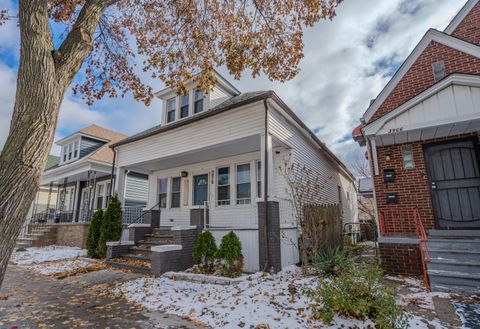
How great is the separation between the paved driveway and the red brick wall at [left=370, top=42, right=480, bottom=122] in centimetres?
792

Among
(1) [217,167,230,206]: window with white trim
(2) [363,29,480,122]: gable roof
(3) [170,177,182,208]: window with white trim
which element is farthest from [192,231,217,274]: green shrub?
(2) [363,29,480,122]: gable roof

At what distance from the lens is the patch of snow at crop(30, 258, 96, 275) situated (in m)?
8.02

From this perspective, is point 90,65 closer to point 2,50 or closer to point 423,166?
point 2,50

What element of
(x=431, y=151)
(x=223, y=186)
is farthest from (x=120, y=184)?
(x=431, y=151)

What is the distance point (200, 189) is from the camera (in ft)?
38.1

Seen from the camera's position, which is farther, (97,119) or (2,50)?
(97,119)

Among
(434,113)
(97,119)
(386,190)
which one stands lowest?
(386,190)

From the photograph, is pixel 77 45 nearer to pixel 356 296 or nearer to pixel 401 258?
pixel 356 296

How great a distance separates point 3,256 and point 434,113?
27.5 ft

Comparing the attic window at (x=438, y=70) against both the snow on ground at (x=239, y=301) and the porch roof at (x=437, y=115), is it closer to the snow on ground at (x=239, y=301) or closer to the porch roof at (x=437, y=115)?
the porch roof at (x=437, y=115)

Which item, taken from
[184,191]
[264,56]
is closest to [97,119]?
[184,191]

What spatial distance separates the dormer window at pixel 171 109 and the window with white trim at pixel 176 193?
2899 mm

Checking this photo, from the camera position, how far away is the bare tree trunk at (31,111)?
2.47 m

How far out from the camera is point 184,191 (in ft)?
39.3
